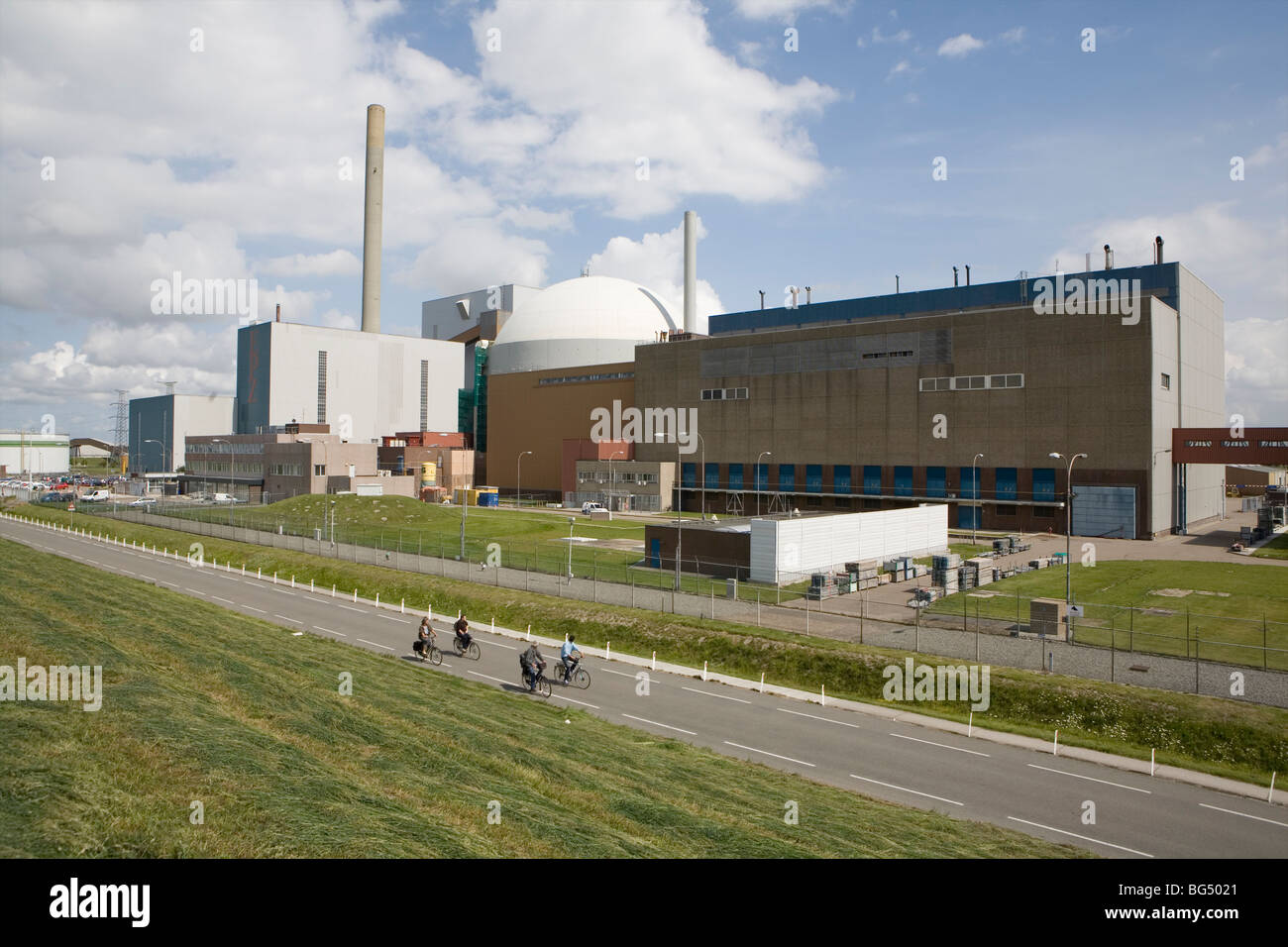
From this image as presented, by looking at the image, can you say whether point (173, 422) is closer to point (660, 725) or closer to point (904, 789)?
point (660, 725)

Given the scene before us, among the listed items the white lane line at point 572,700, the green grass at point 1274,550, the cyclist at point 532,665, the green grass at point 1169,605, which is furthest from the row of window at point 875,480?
the cyclist at point 532,665

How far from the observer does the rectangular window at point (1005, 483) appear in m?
72.8

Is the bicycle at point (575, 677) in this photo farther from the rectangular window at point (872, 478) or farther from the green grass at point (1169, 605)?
the rectangular window at point (872, 478)

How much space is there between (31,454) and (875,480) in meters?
199

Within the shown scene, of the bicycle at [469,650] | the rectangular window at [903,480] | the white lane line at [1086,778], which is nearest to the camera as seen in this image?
the white lane line at [1086,778]

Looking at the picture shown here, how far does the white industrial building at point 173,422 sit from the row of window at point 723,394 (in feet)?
340

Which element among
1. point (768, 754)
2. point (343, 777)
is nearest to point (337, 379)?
point (768, 754)

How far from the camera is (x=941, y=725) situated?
2378 centimetres

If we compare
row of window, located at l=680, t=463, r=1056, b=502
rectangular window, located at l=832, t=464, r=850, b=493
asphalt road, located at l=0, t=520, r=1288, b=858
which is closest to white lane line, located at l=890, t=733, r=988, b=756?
Result: asphalt road, located at l=0, t=520, r=1288, b=858

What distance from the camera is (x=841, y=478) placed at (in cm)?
8469

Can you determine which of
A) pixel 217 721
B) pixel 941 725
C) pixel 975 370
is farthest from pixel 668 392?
pixel 217 721

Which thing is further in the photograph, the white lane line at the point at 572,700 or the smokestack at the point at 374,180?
the smokestack at the point at 374,180

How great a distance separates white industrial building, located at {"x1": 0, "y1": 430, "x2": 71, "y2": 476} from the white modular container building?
7846 inches
